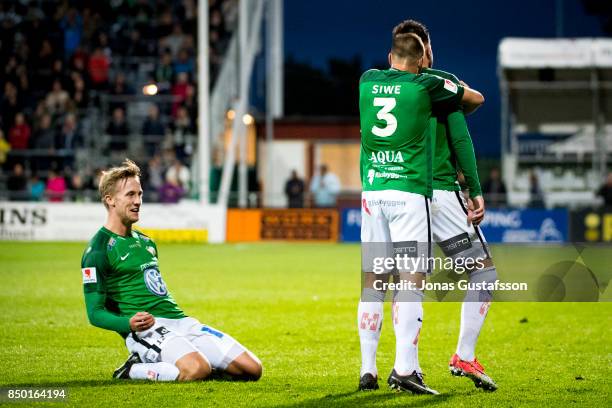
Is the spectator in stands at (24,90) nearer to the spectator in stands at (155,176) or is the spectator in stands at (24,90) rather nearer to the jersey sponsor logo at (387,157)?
the spectator in stands at (155,176)

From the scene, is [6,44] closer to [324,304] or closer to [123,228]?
[324,304]

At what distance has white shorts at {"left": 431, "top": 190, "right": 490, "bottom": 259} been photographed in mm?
7605

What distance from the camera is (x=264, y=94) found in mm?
40562

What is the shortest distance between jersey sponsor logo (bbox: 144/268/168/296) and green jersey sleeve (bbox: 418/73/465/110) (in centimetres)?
236

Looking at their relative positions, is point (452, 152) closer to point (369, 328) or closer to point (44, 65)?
point (369, 328)

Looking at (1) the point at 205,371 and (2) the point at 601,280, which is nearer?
(1) the point at 205,371

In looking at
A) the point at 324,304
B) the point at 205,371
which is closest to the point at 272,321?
the point at 324,304

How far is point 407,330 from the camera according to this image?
7.16 metres

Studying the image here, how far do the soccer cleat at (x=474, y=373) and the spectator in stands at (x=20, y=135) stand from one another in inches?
994

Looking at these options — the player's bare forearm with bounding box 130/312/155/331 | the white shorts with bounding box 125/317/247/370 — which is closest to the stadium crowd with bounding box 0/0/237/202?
the white shorts with bounding box 125/317/247/370

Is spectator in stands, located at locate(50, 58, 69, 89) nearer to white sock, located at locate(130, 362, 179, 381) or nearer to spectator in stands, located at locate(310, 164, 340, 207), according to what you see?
spectator in stands, located at locate(310, 164, 340, 207)

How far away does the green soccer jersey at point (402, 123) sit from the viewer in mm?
7168

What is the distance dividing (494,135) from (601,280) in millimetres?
76350

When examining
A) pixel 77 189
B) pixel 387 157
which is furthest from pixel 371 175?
pixel 77 189
